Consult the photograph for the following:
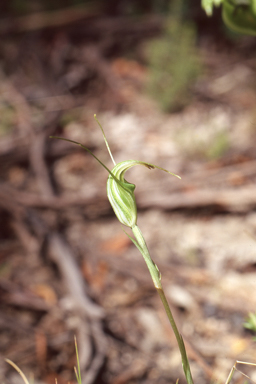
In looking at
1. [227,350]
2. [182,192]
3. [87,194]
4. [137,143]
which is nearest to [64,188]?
[87,194]

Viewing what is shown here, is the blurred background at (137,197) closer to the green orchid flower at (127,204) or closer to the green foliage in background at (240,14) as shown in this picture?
the green orchid flower at (127,204)

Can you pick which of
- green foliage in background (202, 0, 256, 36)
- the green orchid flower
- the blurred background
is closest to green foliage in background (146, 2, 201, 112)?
the blurred background

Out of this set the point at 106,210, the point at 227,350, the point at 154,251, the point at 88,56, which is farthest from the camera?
the point at 88,56

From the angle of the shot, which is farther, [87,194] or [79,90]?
[79,90]

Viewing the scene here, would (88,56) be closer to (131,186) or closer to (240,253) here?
(240,253)

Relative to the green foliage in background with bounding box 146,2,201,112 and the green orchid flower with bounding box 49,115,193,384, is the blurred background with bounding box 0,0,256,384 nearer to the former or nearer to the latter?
the green foliage in background with bounding box 146,2,201,112

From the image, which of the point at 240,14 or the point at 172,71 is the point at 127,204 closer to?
the point at 240,14
